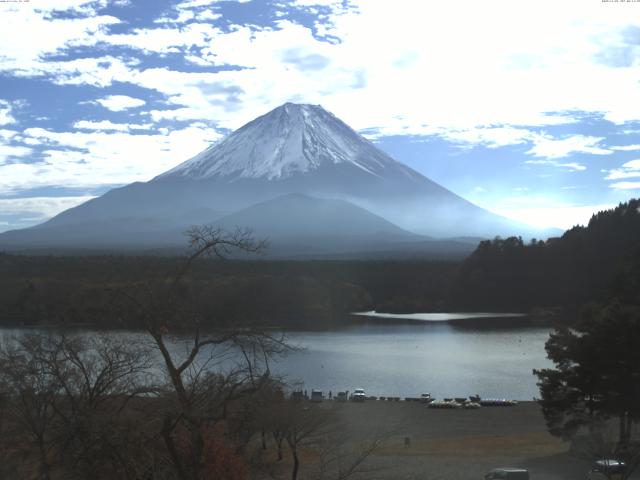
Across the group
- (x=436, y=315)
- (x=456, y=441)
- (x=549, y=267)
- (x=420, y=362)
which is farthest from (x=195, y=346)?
(x=549, y=267)

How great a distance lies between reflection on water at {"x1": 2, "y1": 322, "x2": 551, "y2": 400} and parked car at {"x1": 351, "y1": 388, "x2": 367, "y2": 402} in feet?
3.69

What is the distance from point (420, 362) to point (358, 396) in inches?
318

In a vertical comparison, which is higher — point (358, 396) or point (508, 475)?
point (508, 475)

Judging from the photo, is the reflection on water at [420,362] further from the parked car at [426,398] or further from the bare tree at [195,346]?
the bare tree at [195,346]

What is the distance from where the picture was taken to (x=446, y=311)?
178 ft

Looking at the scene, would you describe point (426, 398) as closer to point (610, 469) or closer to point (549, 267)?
point (610, 469)

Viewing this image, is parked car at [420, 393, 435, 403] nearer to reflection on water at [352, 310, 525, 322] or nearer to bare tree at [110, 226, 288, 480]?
bare tree at [110, 226, 288, 480]

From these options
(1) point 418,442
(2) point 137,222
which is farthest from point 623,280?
(2) point 137,222

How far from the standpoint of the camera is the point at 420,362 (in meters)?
28.6

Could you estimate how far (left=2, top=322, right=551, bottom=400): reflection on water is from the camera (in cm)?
2339

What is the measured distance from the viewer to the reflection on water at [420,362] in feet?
76.7

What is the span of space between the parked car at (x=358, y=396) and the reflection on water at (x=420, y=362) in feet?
3.69

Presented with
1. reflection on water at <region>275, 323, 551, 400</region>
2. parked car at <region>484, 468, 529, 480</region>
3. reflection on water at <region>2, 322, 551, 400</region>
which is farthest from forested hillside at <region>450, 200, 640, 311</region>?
parked car at <region>484, 468, 529, 480</region>

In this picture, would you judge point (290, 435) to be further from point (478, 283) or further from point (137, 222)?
point (137, 222)
